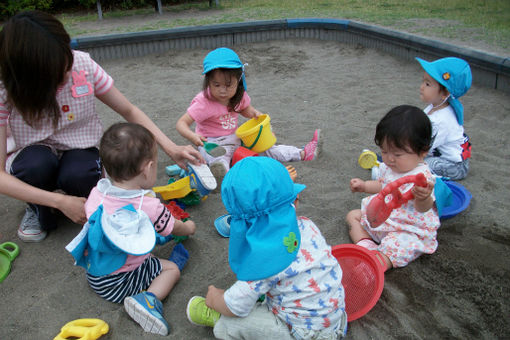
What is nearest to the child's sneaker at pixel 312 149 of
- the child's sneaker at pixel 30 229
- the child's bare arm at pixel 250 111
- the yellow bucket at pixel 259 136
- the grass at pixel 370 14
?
the yellow bucket at pixel 259 136

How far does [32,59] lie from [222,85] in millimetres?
1141

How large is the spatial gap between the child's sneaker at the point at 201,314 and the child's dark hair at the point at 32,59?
112cm

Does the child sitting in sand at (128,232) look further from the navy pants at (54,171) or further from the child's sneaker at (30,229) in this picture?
the child's sneaker at (30,229)

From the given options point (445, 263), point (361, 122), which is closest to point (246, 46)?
point (361, 122)

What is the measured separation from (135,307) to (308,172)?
1.45 m

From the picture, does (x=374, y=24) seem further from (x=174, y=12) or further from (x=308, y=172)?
(x=174, y=12)

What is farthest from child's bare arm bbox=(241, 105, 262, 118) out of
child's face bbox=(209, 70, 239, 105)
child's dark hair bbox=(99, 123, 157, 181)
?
child's dark hair bbox=(99, 123, 157, 181)

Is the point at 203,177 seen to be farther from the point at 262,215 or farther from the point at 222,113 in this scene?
the point at 262,215

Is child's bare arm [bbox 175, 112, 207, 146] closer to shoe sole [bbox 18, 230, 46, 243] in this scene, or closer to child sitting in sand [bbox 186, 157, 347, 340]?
shoe sole [bbox 18, 230, 46, 243]

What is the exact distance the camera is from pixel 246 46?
231 inches

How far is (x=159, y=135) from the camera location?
2207 mm

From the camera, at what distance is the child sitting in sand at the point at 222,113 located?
8.20 feet

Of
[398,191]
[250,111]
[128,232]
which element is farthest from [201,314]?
[250,111]

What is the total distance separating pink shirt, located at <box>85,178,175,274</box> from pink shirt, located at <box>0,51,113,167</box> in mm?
598
